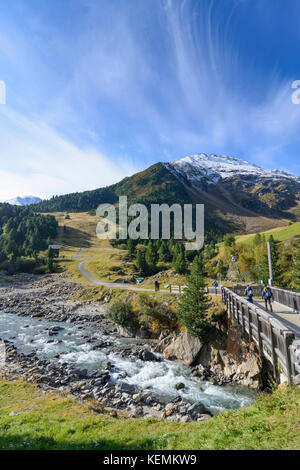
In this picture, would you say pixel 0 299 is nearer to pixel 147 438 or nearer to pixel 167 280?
pixel 167 280

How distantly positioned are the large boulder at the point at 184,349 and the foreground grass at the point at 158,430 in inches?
533

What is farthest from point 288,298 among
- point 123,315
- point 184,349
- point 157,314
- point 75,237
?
point 75,237

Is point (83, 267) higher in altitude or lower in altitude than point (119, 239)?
lower

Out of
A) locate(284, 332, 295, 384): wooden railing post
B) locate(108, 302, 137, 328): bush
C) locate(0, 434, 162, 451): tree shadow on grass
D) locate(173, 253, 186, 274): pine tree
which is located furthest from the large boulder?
locate(173, 253, 186, 274): pine tree

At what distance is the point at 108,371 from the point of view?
20531 mm

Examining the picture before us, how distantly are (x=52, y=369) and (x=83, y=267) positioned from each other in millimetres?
65056

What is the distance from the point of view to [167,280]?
51.0 meters

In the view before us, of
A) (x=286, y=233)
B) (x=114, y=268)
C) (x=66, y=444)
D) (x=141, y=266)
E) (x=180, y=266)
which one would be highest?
(x=286, y=233)

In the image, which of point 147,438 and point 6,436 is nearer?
point 147,438

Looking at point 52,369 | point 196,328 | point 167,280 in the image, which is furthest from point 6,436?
point 167,280

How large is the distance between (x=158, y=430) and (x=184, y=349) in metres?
16.3

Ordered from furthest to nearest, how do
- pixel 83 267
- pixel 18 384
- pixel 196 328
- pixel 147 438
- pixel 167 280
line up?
pixel 83 267 < pixel 167 280 < pixel 196 328 < pixel 18 384 < pixel 147 438

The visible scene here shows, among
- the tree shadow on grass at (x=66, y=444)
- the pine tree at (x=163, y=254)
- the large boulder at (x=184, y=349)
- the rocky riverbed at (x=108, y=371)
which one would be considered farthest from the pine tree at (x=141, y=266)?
the tree shadow on grass at (x=66, y=444)

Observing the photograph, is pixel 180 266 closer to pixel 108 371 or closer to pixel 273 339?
pixel 108 371
